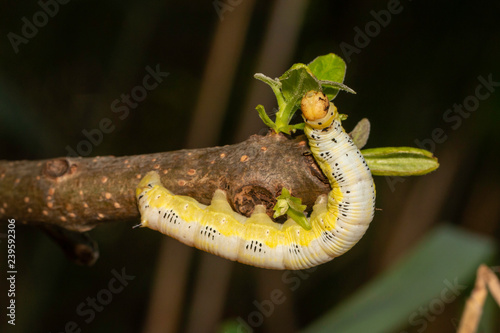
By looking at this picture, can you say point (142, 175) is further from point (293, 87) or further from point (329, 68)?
point (329, 68)

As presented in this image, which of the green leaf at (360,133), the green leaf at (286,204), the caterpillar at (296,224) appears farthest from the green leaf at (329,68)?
the green leaf at (286,204)

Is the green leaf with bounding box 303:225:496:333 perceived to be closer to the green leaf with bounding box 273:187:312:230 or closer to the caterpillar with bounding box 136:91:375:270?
the caterpillar with bounding box 136:91:375:270

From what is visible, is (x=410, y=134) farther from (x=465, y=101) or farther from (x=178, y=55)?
(x=178, y=55)

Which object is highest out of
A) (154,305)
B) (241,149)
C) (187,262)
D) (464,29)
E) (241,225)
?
(464,29)

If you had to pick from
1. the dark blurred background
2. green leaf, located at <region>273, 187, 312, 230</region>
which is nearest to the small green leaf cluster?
green leaf, located at <region>273, 187, 312, 230</region>

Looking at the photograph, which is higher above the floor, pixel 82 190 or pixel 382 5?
pixel 382 5

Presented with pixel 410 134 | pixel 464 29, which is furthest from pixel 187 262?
pixel 464 29

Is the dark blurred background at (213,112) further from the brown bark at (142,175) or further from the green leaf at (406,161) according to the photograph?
the green leaf at (406,161)
